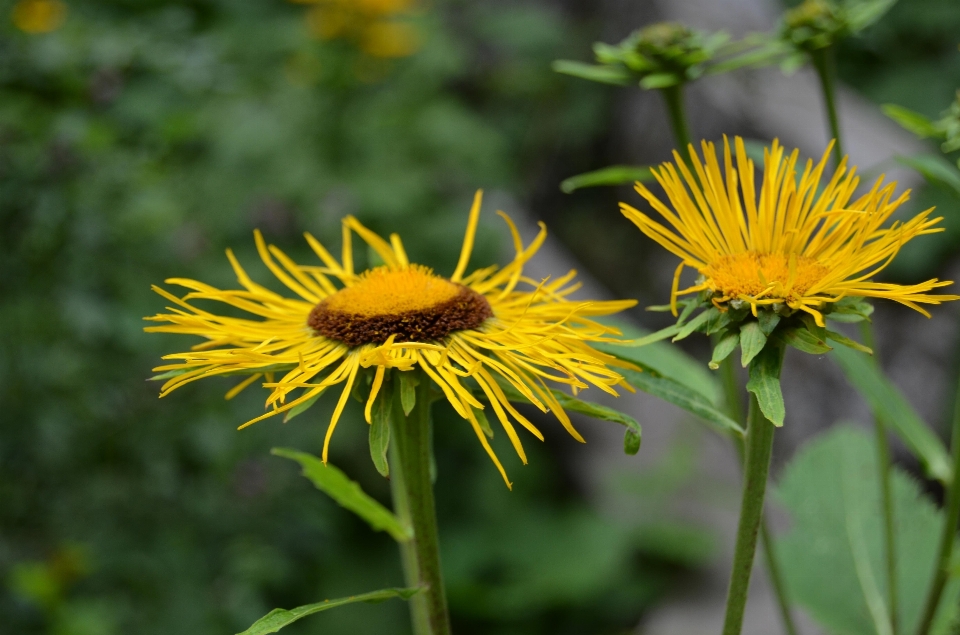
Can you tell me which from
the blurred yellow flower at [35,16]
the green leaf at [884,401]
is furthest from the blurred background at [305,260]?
the green leaf at [884,401]

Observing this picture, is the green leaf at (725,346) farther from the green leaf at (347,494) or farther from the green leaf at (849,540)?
the green leaf at (849,540)

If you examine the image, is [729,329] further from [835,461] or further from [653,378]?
[835,461]

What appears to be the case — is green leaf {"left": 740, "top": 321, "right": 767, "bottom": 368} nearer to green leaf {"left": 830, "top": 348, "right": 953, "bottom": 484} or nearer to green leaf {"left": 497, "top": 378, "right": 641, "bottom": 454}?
green leaf {"left": 497, "top": 378, "right": 641, "bottom": 454}

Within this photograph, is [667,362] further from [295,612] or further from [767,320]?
[295,612]

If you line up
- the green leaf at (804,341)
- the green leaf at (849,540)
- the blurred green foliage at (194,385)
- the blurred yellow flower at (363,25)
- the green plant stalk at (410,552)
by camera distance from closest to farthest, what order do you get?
1. the green leaf at (804,341)
2. the green plant stalk at (410,552)
3. the green leaf at (849,540)
4. the blurred green foliage at (194,385)
5. the blurred yellow flower at (363,25)

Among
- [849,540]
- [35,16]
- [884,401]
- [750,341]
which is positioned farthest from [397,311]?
[35,16]

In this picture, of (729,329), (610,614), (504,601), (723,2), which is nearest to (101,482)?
(504,601)
